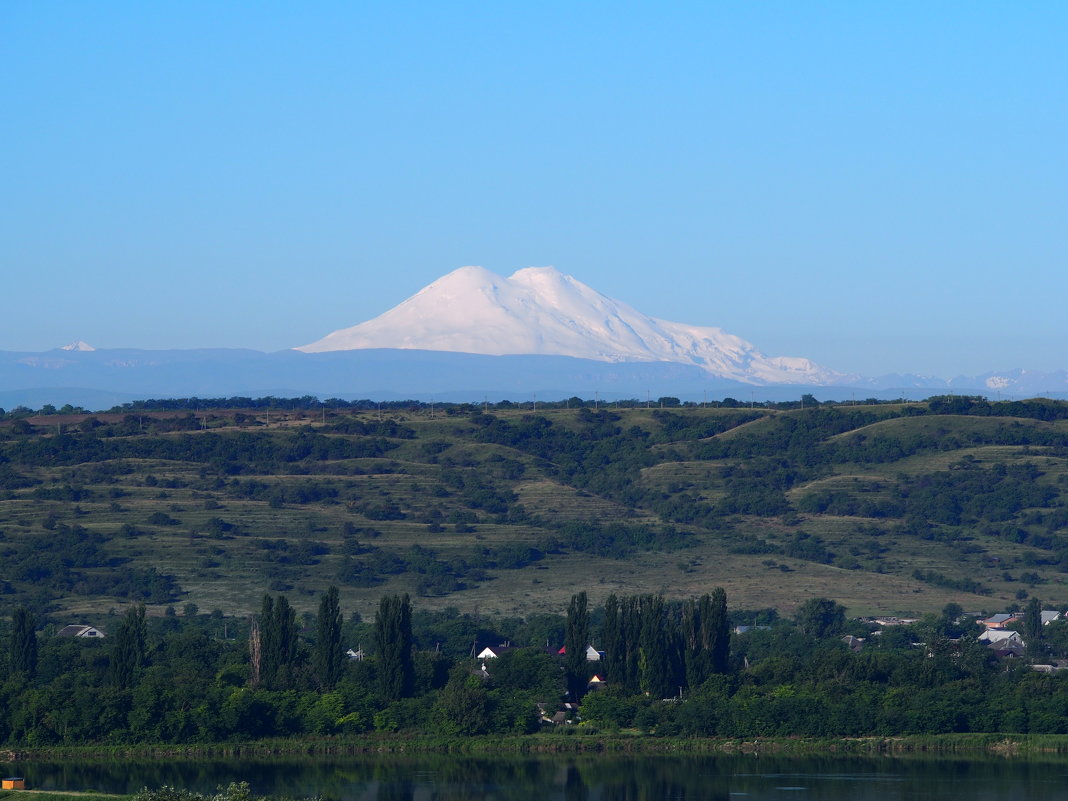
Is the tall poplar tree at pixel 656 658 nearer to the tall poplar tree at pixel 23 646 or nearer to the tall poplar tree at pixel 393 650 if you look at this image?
the tall poplar tree at pixel 393 650

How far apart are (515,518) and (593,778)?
3991 inches

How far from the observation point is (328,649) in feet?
298

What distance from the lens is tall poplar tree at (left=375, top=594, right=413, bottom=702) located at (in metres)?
88.7

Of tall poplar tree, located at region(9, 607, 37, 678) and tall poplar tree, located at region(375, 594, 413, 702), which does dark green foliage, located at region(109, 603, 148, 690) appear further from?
tall poplar tree, located at region(375, 594, 413, 702)

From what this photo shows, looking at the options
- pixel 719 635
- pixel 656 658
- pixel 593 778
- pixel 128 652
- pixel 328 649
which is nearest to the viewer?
pixel 593 778

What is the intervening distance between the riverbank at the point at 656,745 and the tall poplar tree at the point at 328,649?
6082 millimetres

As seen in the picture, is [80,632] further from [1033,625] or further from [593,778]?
[1033,625]

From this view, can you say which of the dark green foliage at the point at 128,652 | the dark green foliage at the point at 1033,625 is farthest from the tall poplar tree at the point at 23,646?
the dark green foliage at the point at 1033,625

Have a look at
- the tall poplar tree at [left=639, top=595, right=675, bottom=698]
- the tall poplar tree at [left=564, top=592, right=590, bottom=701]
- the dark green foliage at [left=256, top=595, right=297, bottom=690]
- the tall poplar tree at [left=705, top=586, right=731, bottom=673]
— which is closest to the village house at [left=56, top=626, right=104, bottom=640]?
the dark green foliage at [left=256, top=595, right=297, bottom=690]

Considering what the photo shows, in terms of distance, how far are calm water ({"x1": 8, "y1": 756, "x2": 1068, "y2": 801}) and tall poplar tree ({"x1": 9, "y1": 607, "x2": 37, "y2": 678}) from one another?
1532 cm

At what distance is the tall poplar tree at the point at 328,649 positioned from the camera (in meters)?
89.8

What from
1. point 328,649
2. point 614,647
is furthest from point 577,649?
point 328,649

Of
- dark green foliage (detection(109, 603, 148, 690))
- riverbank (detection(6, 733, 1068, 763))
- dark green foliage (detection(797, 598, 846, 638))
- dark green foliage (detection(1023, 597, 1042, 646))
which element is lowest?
riverbank (detection(6, 733, 1068, 763))

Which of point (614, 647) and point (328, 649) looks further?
point (614, 647)
